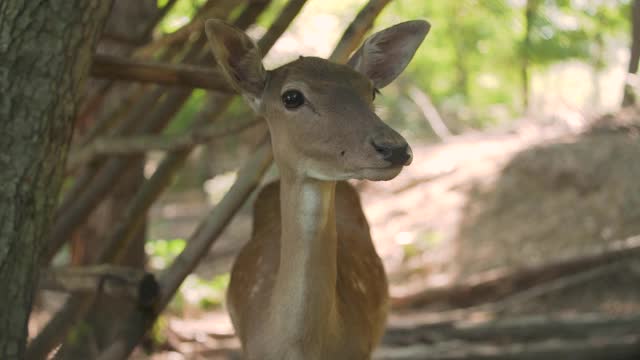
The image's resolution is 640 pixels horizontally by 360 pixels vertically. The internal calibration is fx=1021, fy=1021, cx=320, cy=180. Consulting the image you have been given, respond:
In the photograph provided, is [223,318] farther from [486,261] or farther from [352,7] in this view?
[352,7]

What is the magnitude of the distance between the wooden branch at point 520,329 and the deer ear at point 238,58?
14.3ft

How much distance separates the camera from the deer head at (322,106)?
347 centimetres

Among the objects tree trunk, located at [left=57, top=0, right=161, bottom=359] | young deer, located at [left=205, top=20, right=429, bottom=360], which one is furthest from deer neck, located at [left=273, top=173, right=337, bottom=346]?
tree trunk, located at [left=57, top=0, right=161, bottom=359]

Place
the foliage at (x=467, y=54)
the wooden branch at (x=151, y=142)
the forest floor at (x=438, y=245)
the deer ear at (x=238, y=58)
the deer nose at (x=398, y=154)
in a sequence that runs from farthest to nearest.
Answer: the foliage at (x=467, y=54) < the forest floor at (x=438, y=245) < the wooden branch at (x=151, y=142) < the deer ear at (x=238, y=58) < the deer nose at (x=398, y=154)

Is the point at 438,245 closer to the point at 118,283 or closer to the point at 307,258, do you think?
the point at 118,283

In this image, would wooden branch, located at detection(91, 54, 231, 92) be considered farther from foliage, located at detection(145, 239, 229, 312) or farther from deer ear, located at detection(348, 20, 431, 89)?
foliage, located at detection(145, 239, 229, 312)

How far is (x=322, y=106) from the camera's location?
147 inches

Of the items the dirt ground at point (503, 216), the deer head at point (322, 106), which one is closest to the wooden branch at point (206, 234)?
the deer head at point (322, 106)

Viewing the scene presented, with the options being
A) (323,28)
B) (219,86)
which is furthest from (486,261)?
(323,28)

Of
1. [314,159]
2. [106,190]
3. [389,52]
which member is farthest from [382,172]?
[106,190]

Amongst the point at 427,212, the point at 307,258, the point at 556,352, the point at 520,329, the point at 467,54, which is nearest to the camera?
the point at 307,258

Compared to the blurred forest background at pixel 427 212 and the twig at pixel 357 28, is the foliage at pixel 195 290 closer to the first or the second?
the blurred forest background at pixel 427 212

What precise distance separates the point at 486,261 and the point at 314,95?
6.54 meters

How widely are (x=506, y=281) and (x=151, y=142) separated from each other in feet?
15.3
